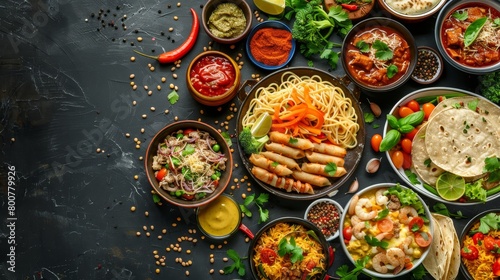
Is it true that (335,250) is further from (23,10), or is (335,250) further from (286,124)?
(23,10)

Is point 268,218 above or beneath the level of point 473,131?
beneath

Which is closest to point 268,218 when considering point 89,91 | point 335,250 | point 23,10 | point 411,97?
point 335,250

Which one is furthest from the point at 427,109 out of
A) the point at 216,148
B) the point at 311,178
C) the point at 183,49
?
the point at 183,49

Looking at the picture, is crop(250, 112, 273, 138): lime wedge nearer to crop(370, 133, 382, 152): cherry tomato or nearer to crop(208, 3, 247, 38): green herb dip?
crop(208, 3, 247, 38): green herb dip

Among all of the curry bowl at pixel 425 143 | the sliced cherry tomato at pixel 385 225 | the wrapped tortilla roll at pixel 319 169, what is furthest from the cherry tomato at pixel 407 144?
the sliced cherry tomato at pixel 385 225

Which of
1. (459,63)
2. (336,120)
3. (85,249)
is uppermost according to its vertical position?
(459,63)

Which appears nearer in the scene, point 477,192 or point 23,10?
point 477,192

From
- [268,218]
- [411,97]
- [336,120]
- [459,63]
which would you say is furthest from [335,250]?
[459,63]
